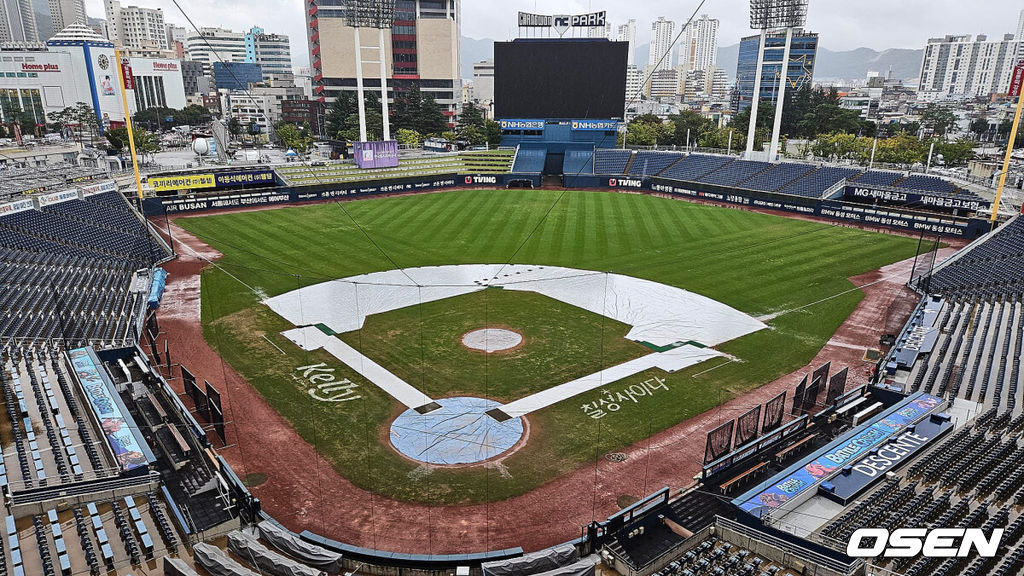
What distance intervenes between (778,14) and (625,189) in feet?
74.0

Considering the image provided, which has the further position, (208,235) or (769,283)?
(208,235)

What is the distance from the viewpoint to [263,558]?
13352 millimetres

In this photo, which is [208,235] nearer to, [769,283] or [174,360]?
[174,360]

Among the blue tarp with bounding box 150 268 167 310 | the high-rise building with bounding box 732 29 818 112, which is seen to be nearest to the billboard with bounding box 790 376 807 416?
the blue tarp with bounding box 150 268 167 310

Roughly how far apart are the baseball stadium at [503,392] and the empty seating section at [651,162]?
66.0ft

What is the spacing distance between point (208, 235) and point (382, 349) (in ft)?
92.1

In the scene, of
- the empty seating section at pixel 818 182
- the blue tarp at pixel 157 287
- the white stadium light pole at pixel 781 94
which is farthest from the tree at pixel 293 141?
the empty seating section at pixel 818 182

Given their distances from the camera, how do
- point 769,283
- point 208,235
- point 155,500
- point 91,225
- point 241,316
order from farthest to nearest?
point 208,235, point 91,225, point 769,283, point 241,316, point 155,500

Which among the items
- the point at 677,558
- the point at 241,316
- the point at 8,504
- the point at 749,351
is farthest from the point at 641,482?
the point at 241,316

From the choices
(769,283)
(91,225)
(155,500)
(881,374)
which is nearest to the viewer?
(155,500)

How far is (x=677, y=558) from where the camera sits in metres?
14.4

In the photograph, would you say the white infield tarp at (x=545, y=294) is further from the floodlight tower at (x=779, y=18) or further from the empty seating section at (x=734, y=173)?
the floodlight tower at (x=779, y=18)

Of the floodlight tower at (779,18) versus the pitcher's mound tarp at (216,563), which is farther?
the floodlight tower at (779,18)

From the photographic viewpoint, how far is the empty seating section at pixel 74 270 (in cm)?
2645
